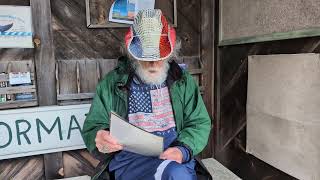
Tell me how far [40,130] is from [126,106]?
2.42 feet

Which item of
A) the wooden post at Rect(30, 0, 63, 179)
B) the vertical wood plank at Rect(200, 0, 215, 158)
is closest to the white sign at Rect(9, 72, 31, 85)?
the wooden post at Rect(30, 0, 63, 179)

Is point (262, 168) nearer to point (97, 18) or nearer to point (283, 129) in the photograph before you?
point (283, 129)

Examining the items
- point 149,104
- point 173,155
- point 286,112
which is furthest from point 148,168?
point 286,112

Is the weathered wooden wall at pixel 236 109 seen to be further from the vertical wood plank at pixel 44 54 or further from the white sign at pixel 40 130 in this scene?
the vertical wood plank at pixel 44 54

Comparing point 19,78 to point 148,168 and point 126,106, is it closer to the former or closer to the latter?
point 126,106

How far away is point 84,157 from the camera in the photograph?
1984 millimetres

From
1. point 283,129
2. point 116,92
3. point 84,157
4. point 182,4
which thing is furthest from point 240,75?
point 84,157

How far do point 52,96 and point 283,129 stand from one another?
135cm

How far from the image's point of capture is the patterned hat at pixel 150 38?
1.26 m

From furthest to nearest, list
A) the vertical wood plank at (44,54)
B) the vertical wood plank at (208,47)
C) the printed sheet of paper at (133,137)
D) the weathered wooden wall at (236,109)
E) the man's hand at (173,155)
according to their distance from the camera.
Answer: the vertical wood plank at (208,47)
the vertical wood plank at (44,54)
the weathered wooden wall at (236,109)
the man's hand at (173,155)
the printed sheet of paper at (133,137)

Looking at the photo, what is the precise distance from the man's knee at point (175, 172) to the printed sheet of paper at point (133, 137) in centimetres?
7

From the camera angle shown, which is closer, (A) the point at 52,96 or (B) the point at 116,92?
(B) the point at 116,92

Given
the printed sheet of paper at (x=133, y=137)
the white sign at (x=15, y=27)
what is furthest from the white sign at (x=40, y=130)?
the printed sheet of paper at (x=133, y=137)

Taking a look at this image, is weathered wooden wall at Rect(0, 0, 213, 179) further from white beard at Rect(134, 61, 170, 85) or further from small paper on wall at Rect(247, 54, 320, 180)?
small paper on wall at Rect(247, 54, 320, 180)
